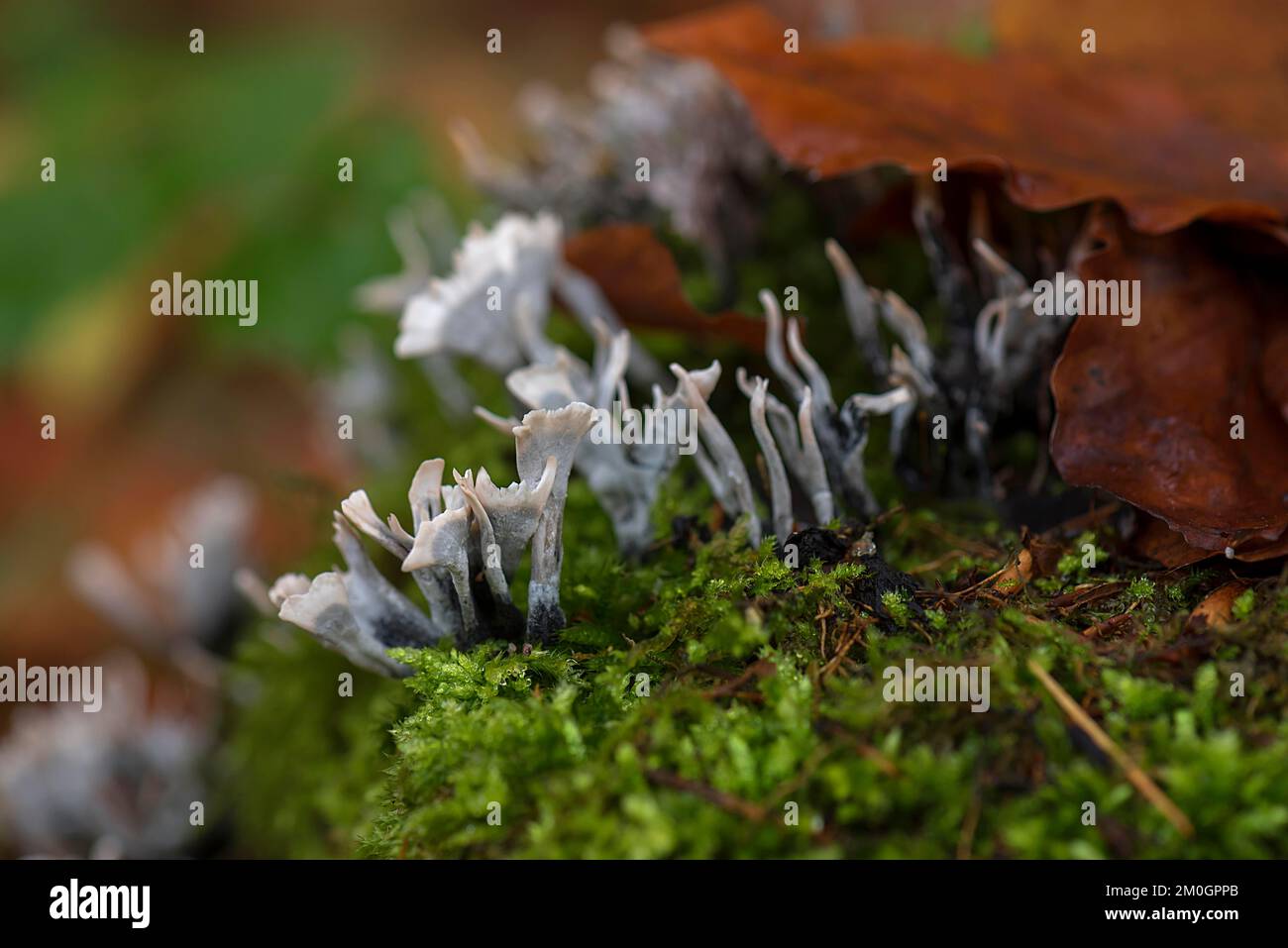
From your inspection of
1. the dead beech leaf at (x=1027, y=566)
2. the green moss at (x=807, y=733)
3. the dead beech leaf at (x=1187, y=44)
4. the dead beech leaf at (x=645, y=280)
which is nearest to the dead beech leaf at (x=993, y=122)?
the dead beech leaf at (x=1187, y=44)

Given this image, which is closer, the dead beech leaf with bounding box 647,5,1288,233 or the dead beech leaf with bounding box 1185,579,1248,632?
the dead beech leaf with bounding box 1185,579,1248,632

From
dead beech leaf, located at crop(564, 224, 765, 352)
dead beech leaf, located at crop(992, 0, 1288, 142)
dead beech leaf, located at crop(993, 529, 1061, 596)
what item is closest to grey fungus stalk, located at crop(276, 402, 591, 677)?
dead beech leaf, located at crop(564, 224, 765, 352)

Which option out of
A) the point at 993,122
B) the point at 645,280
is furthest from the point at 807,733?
the point at 993,122

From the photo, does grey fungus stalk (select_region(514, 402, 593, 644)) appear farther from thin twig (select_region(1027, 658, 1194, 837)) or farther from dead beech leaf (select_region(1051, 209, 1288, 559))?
dead beech leaf (select_region(1051, 209, 1288, 559))

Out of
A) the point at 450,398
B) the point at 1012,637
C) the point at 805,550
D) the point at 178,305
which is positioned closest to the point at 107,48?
the point at 178,305

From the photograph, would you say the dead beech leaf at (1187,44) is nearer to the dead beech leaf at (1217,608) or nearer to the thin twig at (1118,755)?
the dead beech leaf at (1217,608)

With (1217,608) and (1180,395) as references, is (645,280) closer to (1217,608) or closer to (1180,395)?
(1180,395)
